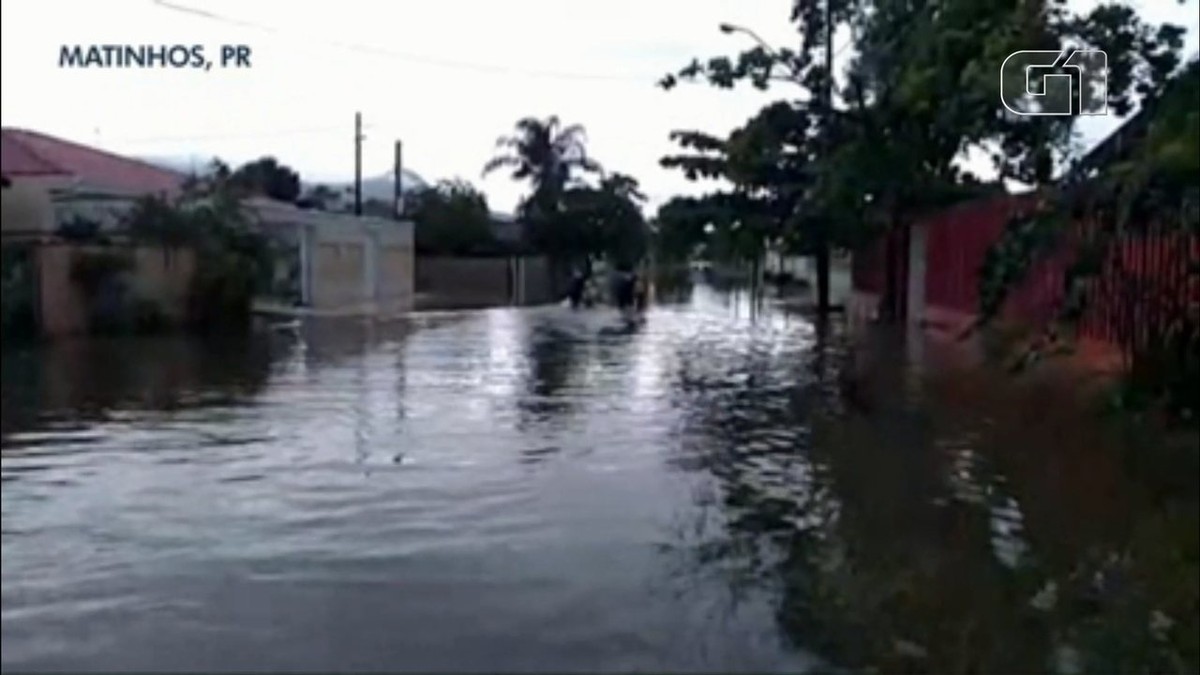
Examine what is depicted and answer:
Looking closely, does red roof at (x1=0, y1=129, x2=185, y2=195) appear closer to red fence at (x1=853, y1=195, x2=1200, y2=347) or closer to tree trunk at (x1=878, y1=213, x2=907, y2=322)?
red fence at (x1=853, y1=195, x2=1200, y2=347)

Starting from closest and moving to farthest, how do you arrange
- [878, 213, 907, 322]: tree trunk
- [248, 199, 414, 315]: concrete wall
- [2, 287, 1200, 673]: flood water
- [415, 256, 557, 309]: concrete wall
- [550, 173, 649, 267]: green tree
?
[2, 287, 1200, 673]: flood water < [248, 199, 414, 315]: concrete wall < [415, 256, 557, 309]: concrete wall < [878, 213, 907, 322]: tree trunk < [550, 173, 649, 267]: green tree

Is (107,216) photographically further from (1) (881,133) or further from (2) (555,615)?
(1) (881,133)

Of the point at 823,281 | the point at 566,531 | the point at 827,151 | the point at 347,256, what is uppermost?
the point at 827,151

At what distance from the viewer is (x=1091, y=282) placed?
1138cm

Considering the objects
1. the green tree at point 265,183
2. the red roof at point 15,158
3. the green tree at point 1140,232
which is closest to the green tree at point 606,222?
the green tree at point 265,183

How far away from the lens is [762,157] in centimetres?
2617

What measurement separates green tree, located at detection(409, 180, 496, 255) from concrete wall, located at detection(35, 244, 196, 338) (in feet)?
29.9

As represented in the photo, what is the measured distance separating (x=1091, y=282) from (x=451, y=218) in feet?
42.3

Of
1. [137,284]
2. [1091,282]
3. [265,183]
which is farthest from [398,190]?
[137,284]

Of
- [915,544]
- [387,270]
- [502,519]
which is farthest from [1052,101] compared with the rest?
[387,270]

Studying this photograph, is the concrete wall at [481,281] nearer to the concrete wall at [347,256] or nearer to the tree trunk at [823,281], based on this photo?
the concrete wall at [347,256]

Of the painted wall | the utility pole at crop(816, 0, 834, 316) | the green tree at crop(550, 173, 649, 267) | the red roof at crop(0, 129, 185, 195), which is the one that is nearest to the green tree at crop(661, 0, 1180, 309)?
the utility pole at crop(816, 0, 834, 316)

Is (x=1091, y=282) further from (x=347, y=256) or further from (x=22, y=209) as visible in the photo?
(x=347, y=256)

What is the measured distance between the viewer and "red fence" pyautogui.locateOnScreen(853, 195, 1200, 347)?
10.5 meters
